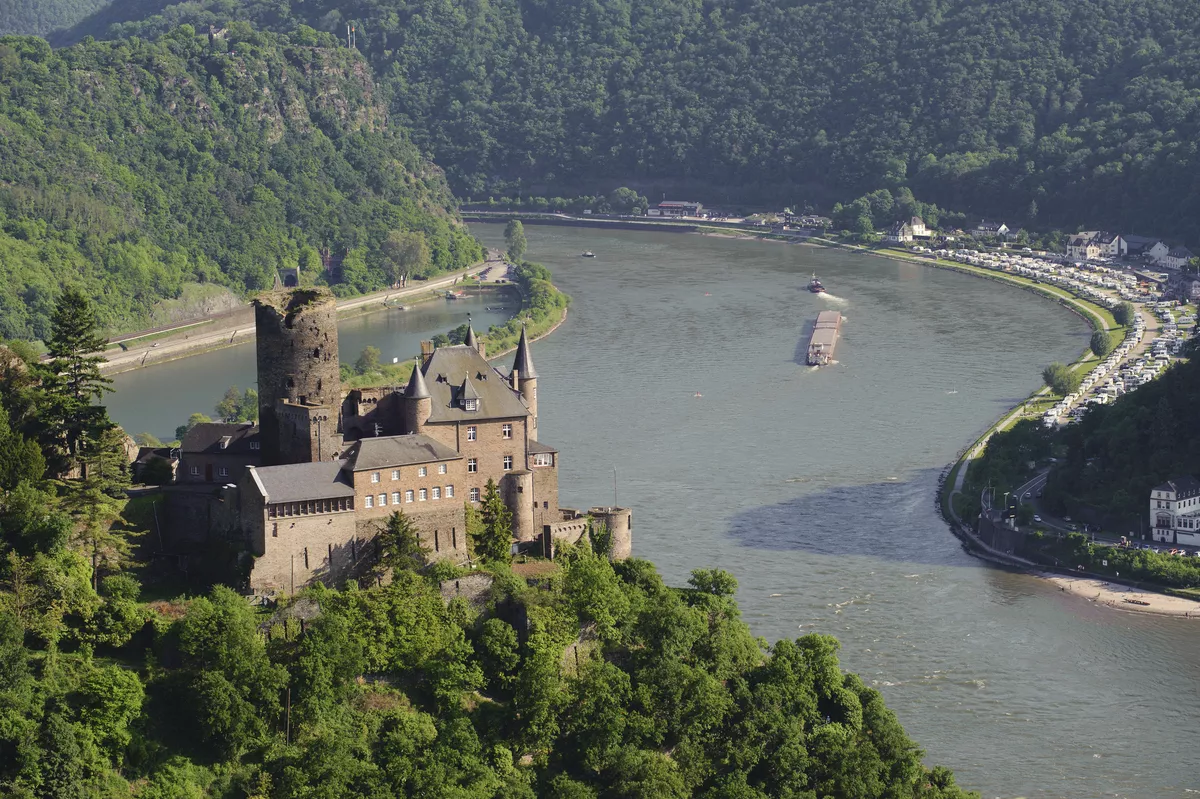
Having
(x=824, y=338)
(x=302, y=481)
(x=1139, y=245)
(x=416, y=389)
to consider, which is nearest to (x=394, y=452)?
(x=416, y=389)

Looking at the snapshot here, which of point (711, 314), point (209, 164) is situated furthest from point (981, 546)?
point (209, 164)

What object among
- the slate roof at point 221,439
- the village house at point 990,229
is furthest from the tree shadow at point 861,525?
the village house at point 990,229

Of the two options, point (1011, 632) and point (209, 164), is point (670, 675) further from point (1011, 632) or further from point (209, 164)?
point (209, 164)

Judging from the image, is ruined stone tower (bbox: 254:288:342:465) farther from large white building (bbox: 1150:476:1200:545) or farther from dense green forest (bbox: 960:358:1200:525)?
large white building (bbox: 1150:476:1200:545)

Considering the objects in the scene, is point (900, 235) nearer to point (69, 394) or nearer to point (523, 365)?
point (523, 365)

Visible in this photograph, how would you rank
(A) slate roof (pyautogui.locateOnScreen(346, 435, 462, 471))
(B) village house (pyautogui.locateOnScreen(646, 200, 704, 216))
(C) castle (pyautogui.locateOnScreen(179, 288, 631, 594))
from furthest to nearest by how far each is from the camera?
(B) village house (pyautogui.locateOnScreen(646, 200, 704, 216)), (A) slate roof (pyautogui.locateOnScreen(346, 435, 462, 471)), (C) castle (pyautogui.locateOnScreen(179, 288, 631, 594))

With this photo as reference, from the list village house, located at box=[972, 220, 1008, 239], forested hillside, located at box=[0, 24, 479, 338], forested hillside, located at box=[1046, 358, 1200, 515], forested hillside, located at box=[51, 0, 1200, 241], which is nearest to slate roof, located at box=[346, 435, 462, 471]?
forested hillside, located at box=[1046, 358, 1200, 515]
